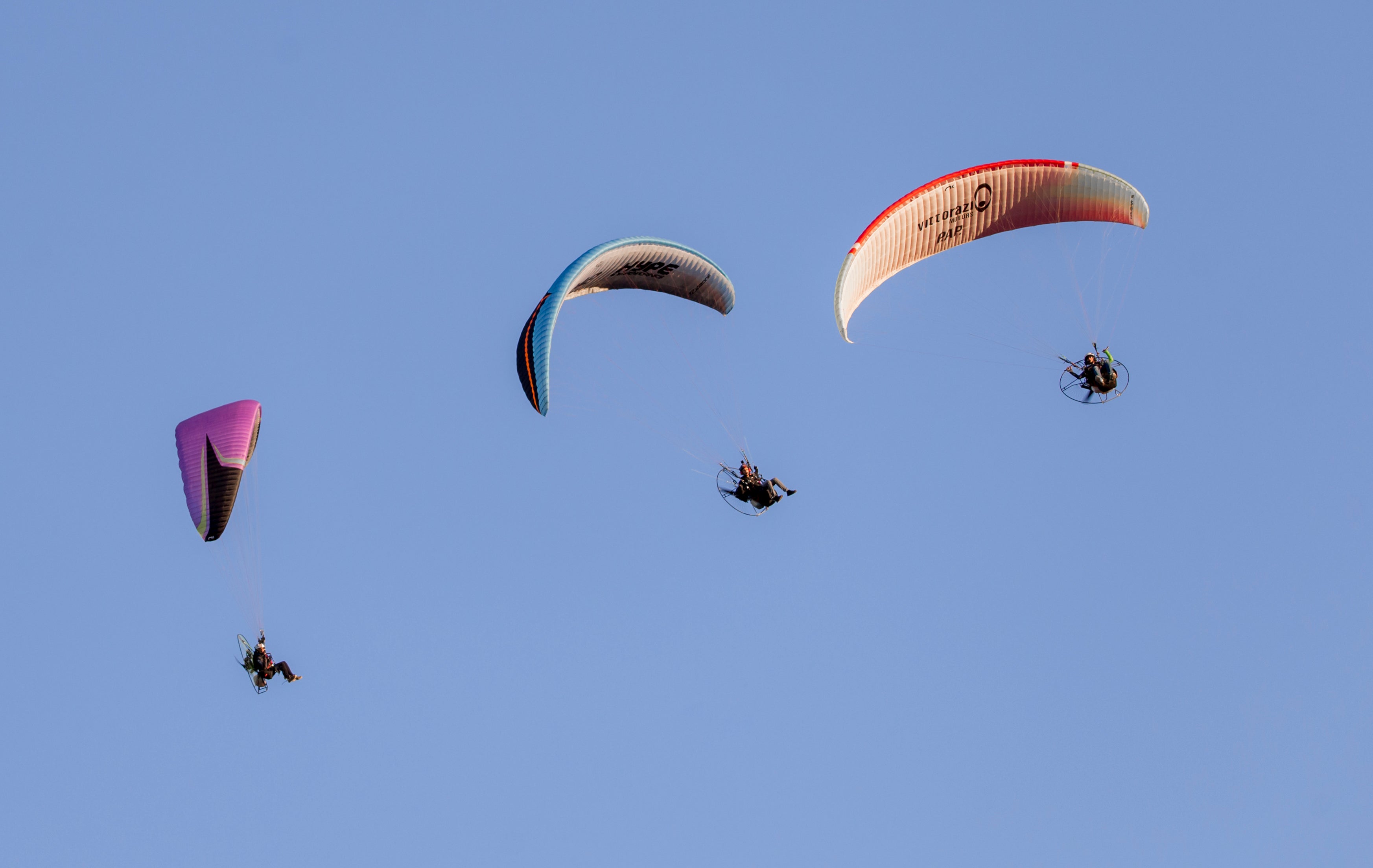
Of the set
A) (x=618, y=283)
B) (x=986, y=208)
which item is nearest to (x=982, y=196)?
(x=986, y=208)

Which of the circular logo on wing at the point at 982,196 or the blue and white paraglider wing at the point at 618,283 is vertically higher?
the circular logo on wing at the point at 982,196

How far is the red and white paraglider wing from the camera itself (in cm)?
3444

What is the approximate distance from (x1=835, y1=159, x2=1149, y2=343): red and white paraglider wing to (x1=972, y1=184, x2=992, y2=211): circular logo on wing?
1cm

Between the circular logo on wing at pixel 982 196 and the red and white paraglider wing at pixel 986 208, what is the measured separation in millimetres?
10

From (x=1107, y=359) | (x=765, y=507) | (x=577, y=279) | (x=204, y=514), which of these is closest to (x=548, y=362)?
(x=577, y=279)

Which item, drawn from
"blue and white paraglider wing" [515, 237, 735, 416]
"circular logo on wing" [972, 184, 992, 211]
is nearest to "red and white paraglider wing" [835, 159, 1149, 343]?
"circular logo on wing" [972, 184, 992, 211]

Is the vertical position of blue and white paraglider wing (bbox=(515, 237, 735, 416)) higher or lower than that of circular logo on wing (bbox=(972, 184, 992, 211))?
lower

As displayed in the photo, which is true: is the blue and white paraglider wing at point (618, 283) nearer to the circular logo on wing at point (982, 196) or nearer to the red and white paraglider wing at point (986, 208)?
the red and white paraglider wing at point (986, 208)

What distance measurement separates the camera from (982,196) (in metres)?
35.3

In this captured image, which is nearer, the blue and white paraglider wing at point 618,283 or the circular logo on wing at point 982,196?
the blue and white paraglider wing at point 618,283

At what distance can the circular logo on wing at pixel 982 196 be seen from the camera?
115 ft

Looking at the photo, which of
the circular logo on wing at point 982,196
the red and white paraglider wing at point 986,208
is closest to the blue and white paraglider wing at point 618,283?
the red and white paraglider wing at point 986,208

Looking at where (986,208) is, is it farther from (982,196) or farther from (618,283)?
(618,283)

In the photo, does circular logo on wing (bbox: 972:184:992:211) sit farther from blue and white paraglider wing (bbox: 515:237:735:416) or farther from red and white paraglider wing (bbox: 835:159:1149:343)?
blue and white paraglider wing (bbox: 515:237:735:416)
